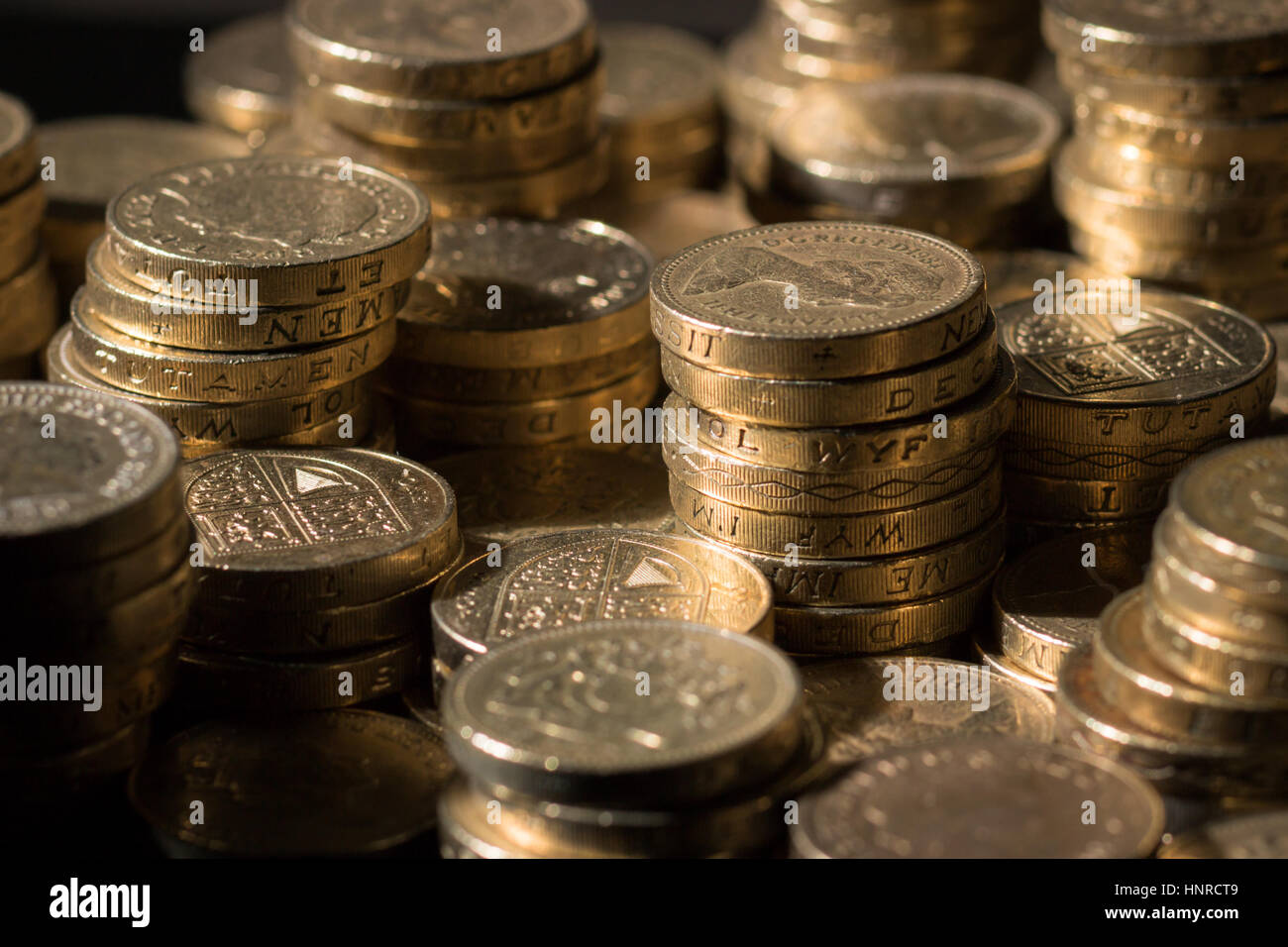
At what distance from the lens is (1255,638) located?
262 cm

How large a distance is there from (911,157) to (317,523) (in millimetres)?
1754

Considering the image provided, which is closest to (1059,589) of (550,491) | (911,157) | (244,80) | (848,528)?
(848,528)

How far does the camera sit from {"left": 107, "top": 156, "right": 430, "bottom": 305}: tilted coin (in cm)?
328

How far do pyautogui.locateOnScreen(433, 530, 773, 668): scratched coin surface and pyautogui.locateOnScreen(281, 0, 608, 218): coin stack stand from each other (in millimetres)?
1053

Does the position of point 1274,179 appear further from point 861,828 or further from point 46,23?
point 46,23

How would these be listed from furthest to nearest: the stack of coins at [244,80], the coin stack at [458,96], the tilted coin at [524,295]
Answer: the stack of coins at [244,80] < the coin stack at [458,96] < the tilted coin at [524,295]

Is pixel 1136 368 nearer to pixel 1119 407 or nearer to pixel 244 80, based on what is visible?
pixel 1119 407

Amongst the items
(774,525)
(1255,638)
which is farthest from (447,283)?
(1255,638)

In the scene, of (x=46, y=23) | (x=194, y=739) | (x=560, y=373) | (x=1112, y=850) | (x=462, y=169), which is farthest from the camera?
(x=46, y=23)

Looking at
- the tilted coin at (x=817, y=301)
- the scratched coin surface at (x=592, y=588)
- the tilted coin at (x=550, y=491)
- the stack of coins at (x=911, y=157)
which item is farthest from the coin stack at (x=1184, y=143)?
the scratched coin surface at (x=592, y=588)

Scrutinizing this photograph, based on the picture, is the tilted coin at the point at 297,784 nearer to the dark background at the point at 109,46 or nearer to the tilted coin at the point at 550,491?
the tilted coin at the point at 550,491

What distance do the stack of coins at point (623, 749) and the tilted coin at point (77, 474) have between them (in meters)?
0.51

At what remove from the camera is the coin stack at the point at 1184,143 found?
12.5ft

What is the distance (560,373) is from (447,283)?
0.31 metres
